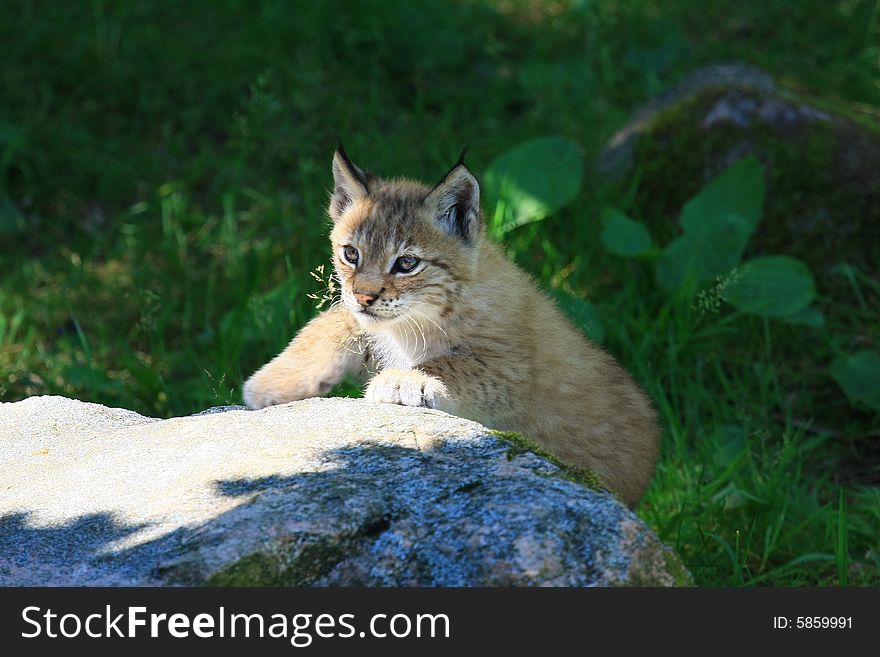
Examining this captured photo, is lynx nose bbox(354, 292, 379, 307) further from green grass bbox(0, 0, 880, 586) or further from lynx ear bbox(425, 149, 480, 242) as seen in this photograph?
green grass bbox(0, 0, 880, 586)

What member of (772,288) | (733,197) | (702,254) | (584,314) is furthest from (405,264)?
(733,197)

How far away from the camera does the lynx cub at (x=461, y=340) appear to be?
4262mm

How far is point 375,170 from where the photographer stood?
23.9 feet

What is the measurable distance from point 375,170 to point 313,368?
3034mm

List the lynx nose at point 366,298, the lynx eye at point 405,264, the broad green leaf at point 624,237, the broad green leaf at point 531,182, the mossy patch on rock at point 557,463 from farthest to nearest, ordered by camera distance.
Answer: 1. the broad green leaf at point 531,182
2. the broad green leaf at point 624,237
3. the lynx eye at point 405,264
4. the lynx nose at point 366,298
5. the mossy patch on rock at point 557,463

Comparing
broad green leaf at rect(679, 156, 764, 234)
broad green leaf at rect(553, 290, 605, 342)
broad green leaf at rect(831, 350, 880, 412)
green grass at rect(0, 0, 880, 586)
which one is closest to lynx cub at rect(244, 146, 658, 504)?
green grass at rect(0, 0, 880, 586)

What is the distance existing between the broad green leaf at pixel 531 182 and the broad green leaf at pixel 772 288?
3.60ft

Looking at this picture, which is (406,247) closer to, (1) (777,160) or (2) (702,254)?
(2) (702,254)

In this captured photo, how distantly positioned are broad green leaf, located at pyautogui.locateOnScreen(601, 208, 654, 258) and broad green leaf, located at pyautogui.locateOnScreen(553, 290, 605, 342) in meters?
0.47

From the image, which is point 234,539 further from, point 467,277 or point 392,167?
point 392,167

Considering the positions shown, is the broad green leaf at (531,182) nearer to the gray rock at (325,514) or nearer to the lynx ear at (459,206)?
the lynx ear at (459,206)

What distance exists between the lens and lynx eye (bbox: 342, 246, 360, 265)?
447 cm

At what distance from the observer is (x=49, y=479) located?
3.52m

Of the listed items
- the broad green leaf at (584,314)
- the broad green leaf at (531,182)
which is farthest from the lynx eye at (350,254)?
the broad green leaf at (531,182)
